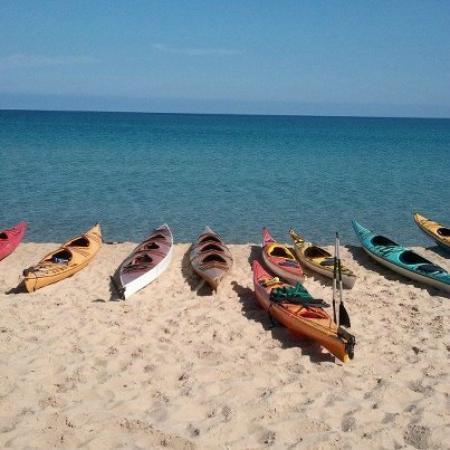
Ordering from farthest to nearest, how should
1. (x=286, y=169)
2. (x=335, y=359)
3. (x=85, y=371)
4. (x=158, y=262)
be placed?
(x=286, y=169) → (x=158, y=262) → (x=335, y=359) → (x=85, y=371)

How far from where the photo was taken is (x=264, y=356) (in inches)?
315

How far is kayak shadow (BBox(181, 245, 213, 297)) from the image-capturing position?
11.0m

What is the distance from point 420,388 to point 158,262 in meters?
6.78

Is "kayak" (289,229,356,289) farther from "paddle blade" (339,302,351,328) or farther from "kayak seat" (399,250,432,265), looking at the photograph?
"paddle blade" (339,302,351,328)

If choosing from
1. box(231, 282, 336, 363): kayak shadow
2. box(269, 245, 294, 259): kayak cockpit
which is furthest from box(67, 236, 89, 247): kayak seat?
box(269, 245, 294, 259): kayak cockpit

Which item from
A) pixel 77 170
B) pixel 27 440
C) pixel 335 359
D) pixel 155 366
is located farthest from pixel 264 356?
pixel 77 170

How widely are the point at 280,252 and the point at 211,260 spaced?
1920 mm

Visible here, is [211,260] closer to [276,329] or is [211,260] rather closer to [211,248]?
[211,248]

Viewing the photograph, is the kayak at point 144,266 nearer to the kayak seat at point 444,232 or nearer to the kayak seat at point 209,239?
the kayak seat at point 209,239

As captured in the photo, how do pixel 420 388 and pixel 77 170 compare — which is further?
pixel 77 170

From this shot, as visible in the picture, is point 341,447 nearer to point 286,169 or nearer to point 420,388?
point 420,388

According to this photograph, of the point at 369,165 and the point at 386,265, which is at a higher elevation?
the point at 386,265

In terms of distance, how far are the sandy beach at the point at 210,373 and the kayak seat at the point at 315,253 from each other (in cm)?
148

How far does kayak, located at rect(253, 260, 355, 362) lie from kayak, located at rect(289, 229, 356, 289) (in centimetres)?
183
